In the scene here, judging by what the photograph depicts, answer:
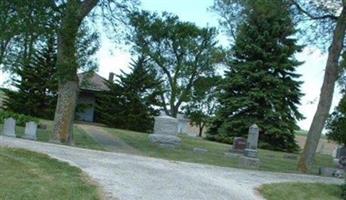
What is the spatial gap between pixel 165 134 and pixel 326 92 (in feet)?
27.7

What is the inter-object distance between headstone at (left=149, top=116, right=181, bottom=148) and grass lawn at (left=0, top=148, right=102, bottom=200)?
13875 millimetres

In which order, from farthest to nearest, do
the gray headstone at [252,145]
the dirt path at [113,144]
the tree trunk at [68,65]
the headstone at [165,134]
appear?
the headstone at [165,134], the gray headstone at [252,145], the dirt path at [113,144], the tree trunk at [68,65]

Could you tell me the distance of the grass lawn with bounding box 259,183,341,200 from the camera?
1370cm

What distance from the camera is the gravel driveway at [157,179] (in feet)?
36.6

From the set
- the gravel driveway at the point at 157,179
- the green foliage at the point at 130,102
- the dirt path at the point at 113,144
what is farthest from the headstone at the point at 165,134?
the green foliage at the point at 130,102

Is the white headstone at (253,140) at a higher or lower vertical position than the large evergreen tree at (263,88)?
lower

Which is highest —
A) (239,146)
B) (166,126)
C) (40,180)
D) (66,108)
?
(66,108)

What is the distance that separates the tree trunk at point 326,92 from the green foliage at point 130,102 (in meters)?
22.5

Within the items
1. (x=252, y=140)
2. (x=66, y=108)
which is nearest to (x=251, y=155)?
(x=252, y=140)

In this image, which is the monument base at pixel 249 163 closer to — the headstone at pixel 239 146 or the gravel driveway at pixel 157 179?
the gravel driveway at pixel 157 179

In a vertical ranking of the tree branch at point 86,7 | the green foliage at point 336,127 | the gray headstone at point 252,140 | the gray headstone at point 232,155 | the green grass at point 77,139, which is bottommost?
the green grass at point 77,139

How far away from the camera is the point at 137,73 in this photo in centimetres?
4769

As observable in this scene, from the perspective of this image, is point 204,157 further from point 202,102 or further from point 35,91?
point 202,102

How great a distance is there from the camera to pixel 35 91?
133 ft
